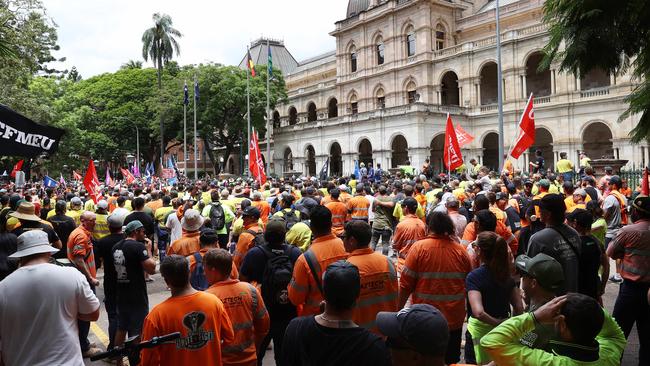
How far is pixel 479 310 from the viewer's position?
4.07 m

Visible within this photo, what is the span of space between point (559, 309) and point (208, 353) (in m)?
2.50

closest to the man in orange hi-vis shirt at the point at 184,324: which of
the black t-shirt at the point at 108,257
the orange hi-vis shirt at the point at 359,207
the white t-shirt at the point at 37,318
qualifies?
the white t-shirt at the point at 37,318

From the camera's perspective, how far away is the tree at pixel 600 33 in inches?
197

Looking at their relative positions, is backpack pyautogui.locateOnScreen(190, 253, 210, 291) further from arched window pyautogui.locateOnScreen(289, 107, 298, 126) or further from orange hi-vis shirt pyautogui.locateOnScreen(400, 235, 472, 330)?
arched window pyautogui.locateOnScreen(289, 107, 298, 126)

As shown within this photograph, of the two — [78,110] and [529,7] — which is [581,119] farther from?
[78,110]

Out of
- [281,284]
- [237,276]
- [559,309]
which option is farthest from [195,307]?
[559,309]

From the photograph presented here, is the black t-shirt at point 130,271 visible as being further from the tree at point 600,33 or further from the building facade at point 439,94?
the building facade at point 439,94

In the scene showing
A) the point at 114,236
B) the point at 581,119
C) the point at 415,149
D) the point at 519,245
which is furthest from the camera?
the point at 415,149

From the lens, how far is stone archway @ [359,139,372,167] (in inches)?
1786

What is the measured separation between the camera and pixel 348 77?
163ft

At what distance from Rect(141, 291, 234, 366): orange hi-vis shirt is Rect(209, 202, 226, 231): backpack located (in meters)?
6.53

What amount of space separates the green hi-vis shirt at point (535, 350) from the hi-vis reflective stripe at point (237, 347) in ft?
7.20

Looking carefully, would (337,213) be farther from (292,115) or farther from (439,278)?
(292,115)

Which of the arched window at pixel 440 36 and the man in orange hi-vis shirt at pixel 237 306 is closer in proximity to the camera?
the man in orange hi-vis shirt at pixel 237 306
